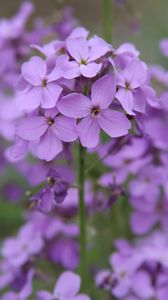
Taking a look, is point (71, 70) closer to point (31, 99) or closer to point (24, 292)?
point (31, 99)

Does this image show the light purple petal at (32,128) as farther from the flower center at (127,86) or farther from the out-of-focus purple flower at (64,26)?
the out-of-focus purple flower at (64,26)

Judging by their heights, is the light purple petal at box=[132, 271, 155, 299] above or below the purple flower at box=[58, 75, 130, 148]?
below

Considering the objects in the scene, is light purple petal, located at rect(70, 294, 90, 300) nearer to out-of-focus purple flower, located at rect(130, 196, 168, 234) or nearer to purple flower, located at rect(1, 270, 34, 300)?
purple flower, located at rect(1, 270, 34, 300)

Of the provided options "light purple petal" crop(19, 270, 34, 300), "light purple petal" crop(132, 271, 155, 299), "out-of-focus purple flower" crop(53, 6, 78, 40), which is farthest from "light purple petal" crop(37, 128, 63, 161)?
"out-of-focus purple flower" crop(53, 6, 78, 40)

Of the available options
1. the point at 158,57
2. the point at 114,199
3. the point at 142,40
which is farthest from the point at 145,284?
the point at 142,40

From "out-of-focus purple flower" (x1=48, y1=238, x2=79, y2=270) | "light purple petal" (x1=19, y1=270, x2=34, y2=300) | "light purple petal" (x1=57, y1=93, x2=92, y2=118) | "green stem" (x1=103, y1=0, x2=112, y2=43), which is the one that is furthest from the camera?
"out-of-focus purple flower" (x1=48, y1=238, x2=79, y2=270)

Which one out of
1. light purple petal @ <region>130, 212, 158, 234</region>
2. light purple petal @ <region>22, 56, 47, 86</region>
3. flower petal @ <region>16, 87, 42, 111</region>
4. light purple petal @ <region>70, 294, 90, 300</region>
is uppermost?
light purple petal @ <region>22, 56, 47, 86</region>
